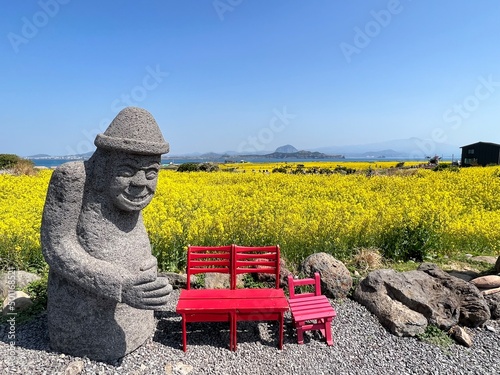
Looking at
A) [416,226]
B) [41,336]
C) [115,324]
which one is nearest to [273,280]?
[115,324]

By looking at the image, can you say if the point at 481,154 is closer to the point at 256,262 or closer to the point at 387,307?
the point at 387,307

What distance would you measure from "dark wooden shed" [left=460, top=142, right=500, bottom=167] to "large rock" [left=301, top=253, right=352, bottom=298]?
105ft

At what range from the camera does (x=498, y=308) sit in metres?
4.24

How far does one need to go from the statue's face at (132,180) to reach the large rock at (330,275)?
8.03 ft

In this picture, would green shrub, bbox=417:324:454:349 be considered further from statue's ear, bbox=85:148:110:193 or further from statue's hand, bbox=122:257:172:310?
statue's ear, bbox=85:148:110:193

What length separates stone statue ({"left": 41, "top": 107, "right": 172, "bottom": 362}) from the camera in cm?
268

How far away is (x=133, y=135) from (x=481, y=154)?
37523mm

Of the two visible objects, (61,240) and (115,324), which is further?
(115,324)

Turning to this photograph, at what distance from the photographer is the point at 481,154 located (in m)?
32.8

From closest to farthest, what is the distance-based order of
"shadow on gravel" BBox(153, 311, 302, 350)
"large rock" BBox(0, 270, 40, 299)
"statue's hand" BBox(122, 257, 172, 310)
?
"statue's hand" BBox(122, 257, 172, 310)
"shadow on gravel" BBox(153, 311, 302, 350)
"large rock" BBox(0, 270, 40, 299)

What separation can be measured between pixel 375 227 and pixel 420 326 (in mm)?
2641

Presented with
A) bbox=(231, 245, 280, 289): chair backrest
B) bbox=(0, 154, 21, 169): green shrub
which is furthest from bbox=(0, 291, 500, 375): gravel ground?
bbox=(0, 154, 21, 169): green shrub

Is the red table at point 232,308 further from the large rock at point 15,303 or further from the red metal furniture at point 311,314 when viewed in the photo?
the large rock at point 15,303

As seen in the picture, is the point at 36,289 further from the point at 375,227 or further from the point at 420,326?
the point at 375,227
